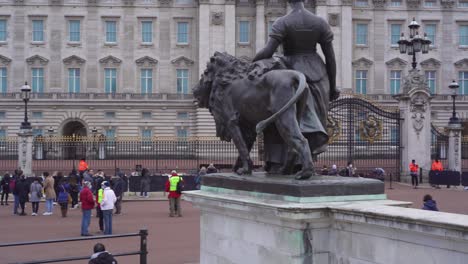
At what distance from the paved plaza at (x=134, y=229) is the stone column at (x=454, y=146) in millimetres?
4609

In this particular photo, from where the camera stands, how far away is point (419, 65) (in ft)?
182

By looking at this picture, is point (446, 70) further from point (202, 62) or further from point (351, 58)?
point (202, 62)

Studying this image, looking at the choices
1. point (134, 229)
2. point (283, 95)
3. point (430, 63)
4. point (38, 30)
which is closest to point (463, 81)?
point (430, 63)

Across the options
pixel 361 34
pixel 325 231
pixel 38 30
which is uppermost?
pixel 361 34

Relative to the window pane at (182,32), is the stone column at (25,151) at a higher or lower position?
lower

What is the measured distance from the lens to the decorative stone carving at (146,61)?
5338cm

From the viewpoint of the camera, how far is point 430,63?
5566 centimetres

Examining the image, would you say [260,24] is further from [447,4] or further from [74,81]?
[447,4]

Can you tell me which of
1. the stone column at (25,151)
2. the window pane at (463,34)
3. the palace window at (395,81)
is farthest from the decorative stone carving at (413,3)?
the stone column at (25,151)

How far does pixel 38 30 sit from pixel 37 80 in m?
4.38

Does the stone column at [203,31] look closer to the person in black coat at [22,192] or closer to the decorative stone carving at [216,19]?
the decorative stone carving at [216,19]

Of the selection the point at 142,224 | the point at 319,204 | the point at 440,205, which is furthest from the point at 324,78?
the point at 440,205

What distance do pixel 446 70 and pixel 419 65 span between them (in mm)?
2629

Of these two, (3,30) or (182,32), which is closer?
(3,30)
